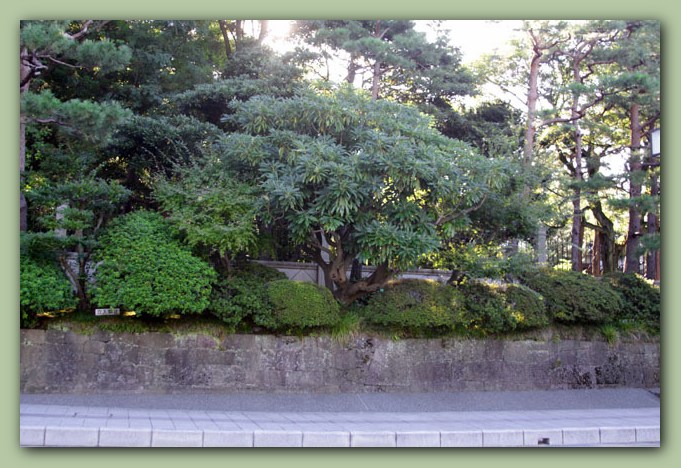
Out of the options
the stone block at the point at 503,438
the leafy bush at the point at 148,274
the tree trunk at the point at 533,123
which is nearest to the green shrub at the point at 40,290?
the leafy bush at the point at 148,274

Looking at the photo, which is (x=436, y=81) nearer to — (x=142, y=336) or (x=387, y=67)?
(x=387, y=67)

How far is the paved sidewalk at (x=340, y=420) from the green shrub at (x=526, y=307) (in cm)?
117

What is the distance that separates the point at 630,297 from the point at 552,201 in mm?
2496

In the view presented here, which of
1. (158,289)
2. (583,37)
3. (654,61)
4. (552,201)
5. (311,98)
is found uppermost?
(583,37)

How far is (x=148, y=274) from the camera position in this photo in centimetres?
872

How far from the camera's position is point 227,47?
1712 centimetres

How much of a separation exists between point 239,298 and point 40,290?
8.94 feet

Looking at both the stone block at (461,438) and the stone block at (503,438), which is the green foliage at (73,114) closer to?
the stone block at (461,438)

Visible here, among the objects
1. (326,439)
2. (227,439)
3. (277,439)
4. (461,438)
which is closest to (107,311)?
(227,439)

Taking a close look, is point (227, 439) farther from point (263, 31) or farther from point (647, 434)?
point (263, 31)

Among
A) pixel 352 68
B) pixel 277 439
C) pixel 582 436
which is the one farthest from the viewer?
pixel 352 68

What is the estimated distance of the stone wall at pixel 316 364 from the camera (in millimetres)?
8812

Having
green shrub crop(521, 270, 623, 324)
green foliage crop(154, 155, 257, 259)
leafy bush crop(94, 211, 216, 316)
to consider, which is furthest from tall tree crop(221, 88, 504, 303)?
green shrub crop(521, 270, 623, 324)

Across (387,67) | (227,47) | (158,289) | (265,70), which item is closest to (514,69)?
(387,67)
